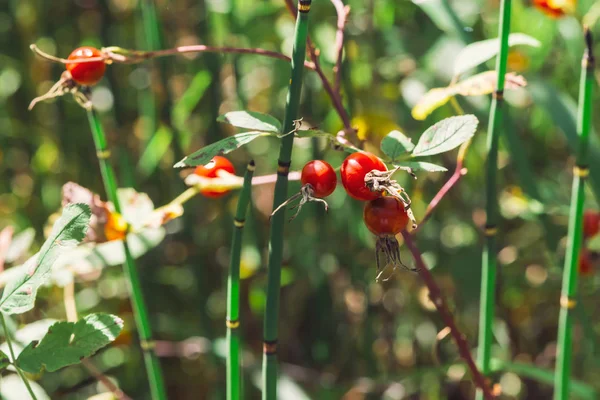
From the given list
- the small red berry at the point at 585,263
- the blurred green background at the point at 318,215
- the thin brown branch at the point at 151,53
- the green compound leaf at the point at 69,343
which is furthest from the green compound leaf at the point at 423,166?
the small red berry at the point at 585,263

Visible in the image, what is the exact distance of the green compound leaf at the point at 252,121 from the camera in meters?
Result: 0.46

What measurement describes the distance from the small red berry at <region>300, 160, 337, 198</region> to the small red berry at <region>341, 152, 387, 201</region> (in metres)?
0.01

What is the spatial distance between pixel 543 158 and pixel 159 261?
74 cm

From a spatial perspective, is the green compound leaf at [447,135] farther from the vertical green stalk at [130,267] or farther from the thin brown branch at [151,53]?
the vertical green stalk at [130,267]

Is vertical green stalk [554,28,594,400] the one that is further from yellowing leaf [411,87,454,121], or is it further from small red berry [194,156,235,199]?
small red berry [194,156,235,199]

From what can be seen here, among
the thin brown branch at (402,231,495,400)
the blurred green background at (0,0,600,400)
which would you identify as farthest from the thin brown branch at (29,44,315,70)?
the blurred green background at (0,0,600,400)

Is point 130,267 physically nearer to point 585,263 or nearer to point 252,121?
point 252,121

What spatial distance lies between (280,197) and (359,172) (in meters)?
0.07

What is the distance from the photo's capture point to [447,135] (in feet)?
1.58

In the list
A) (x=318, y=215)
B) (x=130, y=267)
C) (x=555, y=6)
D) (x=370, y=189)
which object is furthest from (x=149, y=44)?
(x=370, y=189)

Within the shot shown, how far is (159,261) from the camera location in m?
1.25

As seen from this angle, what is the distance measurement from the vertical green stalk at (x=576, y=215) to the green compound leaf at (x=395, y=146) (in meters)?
0.18

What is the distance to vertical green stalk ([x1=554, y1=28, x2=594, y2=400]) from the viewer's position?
579mm

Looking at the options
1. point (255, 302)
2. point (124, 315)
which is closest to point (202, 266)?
point (255, 302)
